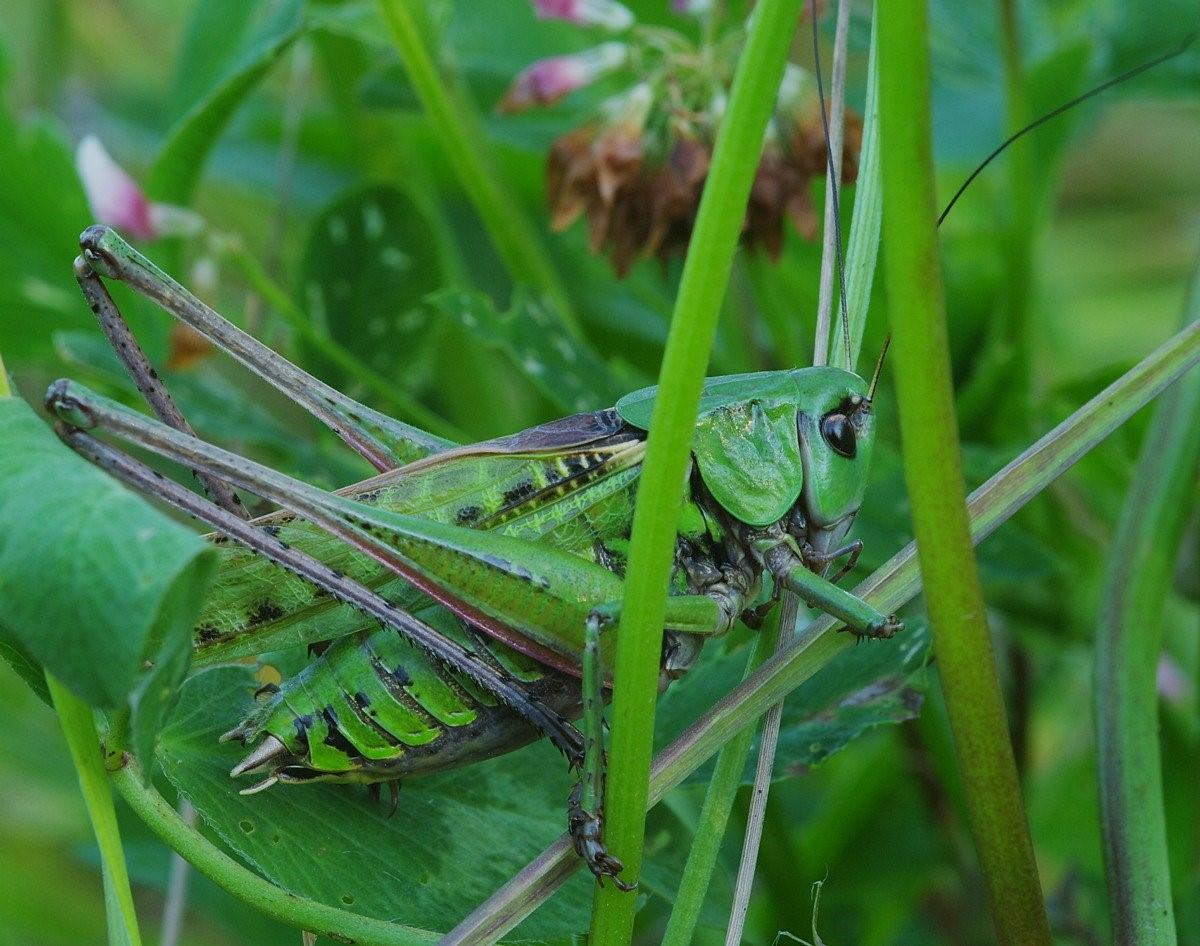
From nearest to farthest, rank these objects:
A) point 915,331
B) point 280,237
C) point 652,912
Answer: point 915,331, point 652,912, point 280,237

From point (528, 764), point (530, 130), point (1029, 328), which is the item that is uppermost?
point (530, 130)

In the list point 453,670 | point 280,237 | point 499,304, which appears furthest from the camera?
point 499,304

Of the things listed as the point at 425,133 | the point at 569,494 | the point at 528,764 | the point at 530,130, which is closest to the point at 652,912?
the point at 528,764

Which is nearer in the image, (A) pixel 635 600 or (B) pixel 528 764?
(A) pixel 635 600

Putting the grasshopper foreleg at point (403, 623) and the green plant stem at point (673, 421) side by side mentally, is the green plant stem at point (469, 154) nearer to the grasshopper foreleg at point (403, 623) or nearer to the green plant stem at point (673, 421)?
the grasshopper foreleg at point (403, 623)

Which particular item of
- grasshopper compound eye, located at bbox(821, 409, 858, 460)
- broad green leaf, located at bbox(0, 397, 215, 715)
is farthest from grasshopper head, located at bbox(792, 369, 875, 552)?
broad green leaf, located at bbox(0, 397, 215, 715)

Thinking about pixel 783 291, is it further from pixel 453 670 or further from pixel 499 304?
pixel 453 670
